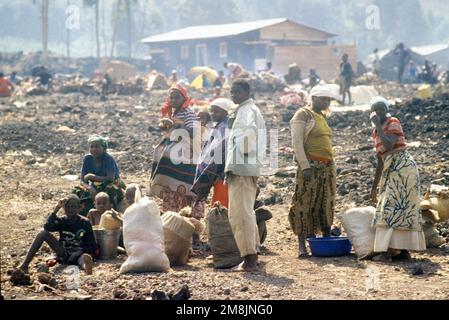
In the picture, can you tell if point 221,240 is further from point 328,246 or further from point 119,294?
point 119,294

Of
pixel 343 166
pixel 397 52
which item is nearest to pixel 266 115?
pixel 343 166

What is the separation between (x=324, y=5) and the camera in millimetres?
97250

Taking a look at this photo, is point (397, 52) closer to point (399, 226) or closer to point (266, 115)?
point (266, 115)

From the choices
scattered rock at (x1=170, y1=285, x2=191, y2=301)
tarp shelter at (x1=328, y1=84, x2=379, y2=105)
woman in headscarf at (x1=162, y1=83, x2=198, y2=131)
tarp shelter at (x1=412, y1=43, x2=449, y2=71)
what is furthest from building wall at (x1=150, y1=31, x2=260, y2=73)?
scattered rock at (x1=170, y1=285, x2=191, y2=301)

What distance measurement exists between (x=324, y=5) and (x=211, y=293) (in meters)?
94.0

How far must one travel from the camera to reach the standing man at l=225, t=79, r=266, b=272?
6855 mm

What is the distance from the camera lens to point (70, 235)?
7.29 meters

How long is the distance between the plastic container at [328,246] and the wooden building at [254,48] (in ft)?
123

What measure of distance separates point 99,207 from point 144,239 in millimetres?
1339

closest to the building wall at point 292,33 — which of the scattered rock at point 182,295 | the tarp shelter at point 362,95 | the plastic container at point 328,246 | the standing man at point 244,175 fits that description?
the tarp shelter at point 362,95

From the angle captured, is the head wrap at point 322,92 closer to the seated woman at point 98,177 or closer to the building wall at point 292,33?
the seated woman at point 98,177

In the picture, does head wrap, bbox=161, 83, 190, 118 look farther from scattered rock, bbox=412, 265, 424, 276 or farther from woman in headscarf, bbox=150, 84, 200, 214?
scattered rock, bbox=412, 265, 424, 276

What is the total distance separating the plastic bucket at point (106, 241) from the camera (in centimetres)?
750

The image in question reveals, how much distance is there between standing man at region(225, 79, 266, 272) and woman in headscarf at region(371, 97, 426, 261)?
3.77 ft
